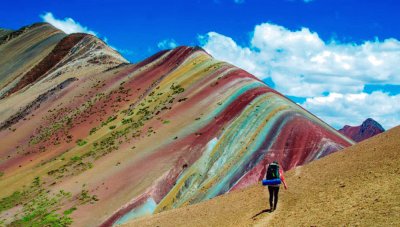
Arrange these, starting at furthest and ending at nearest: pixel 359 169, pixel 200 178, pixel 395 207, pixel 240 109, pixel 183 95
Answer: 1. pixel 183 95
2. pixel 240 109
3. pixel 200 178
4. pixel 359 169
5. pixel 395 207

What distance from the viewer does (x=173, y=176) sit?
3094 cm

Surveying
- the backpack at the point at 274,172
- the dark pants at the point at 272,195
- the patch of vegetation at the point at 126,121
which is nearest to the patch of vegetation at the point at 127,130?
the patch of vegetation at the point at 126,121

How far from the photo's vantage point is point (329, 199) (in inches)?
611

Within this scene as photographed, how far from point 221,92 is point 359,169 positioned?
2364cm

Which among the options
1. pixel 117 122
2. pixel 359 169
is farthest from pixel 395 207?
pixel 117 122

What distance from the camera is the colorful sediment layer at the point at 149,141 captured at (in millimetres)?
29750

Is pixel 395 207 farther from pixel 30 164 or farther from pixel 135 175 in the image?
pixel 30 164

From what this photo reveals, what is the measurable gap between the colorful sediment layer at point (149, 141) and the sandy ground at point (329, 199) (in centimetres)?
841

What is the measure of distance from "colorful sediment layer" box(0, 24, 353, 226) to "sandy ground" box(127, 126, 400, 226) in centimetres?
841

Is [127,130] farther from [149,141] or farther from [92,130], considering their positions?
[92,130]

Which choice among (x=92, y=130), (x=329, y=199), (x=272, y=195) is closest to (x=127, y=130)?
(x=92, y=130)

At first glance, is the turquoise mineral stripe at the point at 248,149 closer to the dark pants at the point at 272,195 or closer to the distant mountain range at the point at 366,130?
the dark pants at the point at 272,195

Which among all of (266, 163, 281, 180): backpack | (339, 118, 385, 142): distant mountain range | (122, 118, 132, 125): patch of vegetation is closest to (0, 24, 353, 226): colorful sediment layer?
(122, 118, 132, 125): patch of vegetation

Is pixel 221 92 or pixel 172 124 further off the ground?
pixel 221 92
